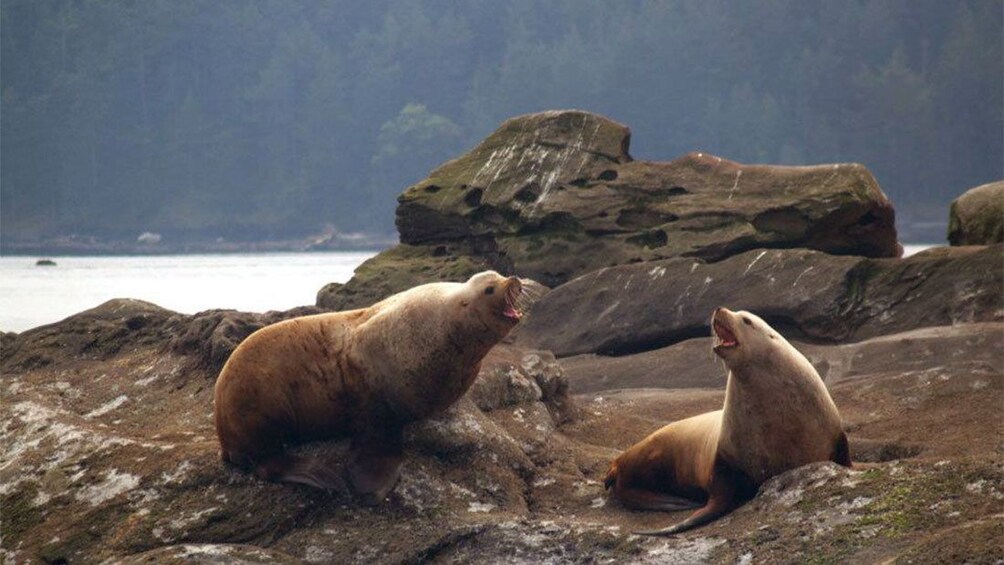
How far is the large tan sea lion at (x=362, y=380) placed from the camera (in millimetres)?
6504

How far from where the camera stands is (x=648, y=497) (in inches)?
258

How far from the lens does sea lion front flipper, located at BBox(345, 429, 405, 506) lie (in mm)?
6336

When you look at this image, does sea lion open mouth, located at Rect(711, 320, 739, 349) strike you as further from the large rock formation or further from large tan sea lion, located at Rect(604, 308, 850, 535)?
the large rock formation

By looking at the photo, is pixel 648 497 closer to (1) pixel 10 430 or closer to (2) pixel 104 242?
(1) pixel 10 430

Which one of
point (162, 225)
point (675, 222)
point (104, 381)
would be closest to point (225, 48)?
point (162, 225)

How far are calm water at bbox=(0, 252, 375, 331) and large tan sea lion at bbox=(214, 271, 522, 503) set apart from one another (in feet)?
36.5

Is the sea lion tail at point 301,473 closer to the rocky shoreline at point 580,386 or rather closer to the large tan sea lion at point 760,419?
the rocky shoreline at point 580,386

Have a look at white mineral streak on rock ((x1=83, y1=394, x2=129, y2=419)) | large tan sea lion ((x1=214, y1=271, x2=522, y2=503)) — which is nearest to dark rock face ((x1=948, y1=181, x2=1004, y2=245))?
large tan sea lion ((x1=214, y1=271, x2=522, y2=503))

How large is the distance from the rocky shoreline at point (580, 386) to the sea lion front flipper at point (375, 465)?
0.07 m

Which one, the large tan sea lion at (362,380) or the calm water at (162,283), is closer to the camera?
the large tan sea lion at (362,380)

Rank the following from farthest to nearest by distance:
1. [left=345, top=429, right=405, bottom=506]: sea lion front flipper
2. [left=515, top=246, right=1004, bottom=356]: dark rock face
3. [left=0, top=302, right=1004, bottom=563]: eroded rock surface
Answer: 1. [left=515, top=246, right=1004, bottom=356]: dark rock face
2. [left=345, top=429, right=405, bottom=506]: sea lion front flipper
3. [left=0, top=302, right=1004, bottom=563]: eroded rock surface

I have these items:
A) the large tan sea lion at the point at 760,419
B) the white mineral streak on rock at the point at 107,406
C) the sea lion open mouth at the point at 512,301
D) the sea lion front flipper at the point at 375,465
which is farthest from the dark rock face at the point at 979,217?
the white mineral streak on rock at the point at 107,406

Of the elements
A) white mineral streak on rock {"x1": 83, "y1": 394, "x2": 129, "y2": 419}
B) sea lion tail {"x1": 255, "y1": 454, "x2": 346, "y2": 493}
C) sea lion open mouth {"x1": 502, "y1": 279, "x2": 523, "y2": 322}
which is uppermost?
sea lion open mouth {"x1": 502, "y1": 279, "x2": 523, "y2": 322}

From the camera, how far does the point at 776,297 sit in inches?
460
